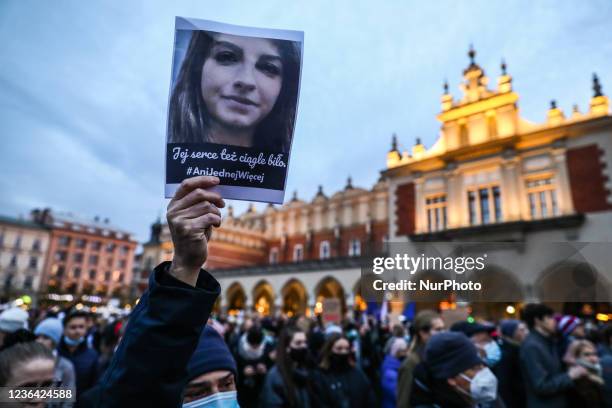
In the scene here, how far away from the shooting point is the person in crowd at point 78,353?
14.0ft

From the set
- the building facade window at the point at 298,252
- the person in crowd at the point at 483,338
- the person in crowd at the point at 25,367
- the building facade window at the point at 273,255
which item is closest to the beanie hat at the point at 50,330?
the person in crowd at the point at 25,367

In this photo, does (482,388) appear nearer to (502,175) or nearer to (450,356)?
(450,356)

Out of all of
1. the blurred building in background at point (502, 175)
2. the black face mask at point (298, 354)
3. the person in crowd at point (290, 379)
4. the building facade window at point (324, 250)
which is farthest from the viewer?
the building facade window at point (324, 250)

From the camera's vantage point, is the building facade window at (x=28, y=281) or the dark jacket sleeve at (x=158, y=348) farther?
the building facade window at (x=28, y=281)

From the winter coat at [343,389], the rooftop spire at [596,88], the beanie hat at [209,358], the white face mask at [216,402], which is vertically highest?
the rooftop spire at [596,88]

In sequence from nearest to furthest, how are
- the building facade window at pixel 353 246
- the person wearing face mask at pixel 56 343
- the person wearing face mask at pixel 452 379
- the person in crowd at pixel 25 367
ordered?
the person in crowd at pixel 25 367
the person wearing face mask at pixel 452 379
the person wearing face mask at pixel 56 343
the building facade window at pixel 353 246

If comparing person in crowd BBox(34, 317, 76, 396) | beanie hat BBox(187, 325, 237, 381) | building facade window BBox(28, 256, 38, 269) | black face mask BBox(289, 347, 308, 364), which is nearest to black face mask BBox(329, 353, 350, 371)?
black face mask BBox(289, 347, 308, 364)

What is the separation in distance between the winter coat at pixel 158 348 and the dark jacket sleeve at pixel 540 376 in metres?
3.80

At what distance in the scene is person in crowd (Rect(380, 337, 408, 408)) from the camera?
15.8 feet

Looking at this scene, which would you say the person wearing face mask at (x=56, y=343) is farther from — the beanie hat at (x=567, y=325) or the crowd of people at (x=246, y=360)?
the beanie hat at (x=567, y=325)

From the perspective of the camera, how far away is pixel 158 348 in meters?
0.97

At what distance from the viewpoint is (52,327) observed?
13.2 feet

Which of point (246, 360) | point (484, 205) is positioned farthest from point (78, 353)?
point (484, 205)

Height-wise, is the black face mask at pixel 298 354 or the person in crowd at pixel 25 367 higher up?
the person in crowd at pixel 25 367
